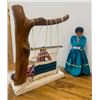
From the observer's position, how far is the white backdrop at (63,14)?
67 cm

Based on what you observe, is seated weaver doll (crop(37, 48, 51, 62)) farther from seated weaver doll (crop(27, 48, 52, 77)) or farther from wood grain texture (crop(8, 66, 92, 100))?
wood grain texture (crop(8, 66, 92, 100))

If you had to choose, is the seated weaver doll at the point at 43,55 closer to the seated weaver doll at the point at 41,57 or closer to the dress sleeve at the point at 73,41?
the seated weaver doll at the point at 41,57

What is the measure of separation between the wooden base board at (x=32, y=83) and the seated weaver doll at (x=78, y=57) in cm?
5

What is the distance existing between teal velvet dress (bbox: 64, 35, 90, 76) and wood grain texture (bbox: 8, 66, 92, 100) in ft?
0.08

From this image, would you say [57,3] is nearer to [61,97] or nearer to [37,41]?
[37,41]

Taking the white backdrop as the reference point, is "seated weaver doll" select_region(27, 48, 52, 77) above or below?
below

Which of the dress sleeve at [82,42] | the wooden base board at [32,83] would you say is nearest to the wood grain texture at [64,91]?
the wooden base board at [32,83]

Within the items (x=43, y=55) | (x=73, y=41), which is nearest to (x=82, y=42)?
(x=73, y=41)

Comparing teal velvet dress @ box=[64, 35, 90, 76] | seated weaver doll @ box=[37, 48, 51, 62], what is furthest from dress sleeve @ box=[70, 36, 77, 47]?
seated weaver doll @ box=[37, 48, 51, 62]

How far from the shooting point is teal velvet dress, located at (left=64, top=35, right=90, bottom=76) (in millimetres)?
686

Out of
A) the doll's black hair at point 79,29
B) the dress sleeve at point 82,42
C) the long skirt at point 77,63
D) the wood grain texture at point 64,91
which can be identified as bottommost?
the wood grain texture at point 64,91

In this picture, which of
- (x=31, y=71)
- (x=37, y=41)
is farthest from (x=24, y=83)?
(x=37, y=41)

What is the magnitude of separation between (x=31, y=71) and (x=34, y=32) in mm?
153

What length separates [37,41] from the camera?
0.71m
